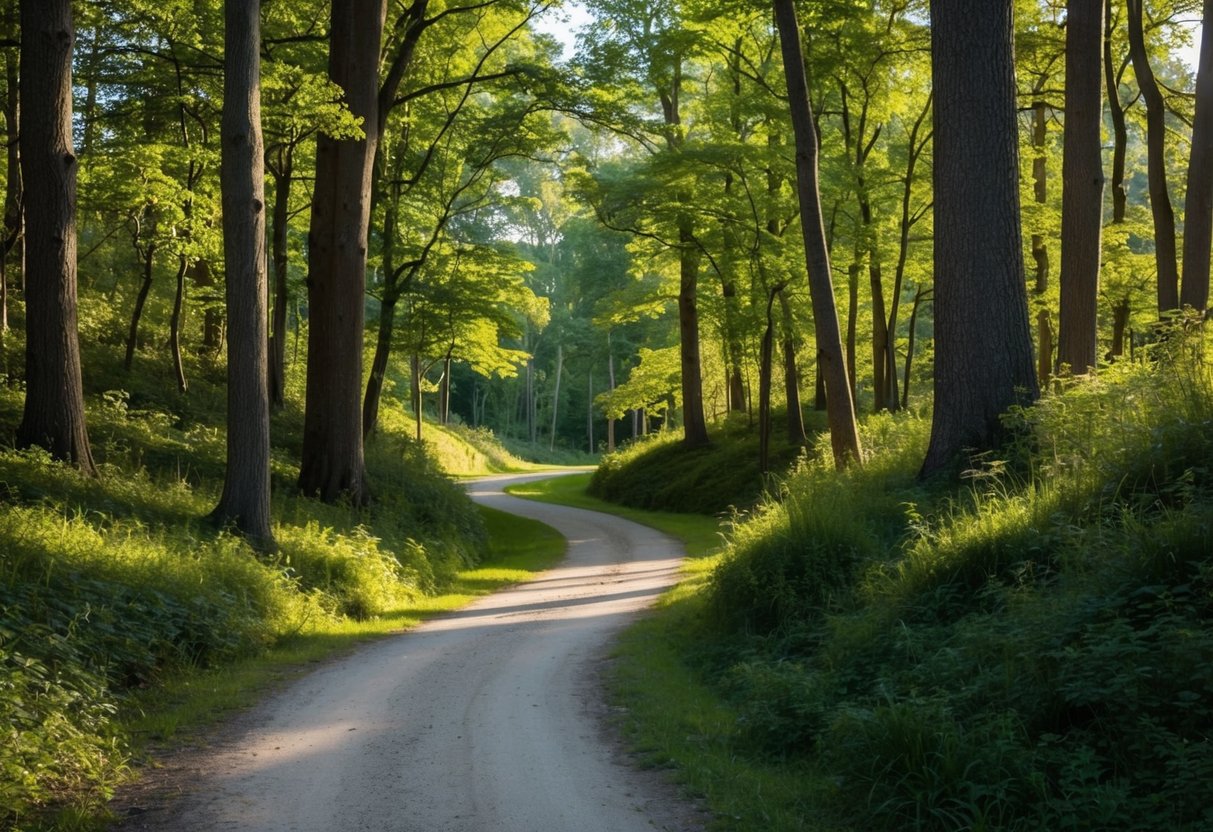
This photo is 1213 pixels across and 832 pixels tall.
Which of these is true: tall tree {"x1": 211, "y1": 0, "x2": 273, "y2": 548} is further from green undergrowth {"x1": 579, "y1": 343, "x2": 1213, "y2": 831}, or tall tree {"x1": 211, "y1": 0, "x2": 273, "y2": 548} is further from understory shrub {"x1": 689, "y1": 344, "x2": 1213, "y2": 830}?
understory shrub {"x1": 689, "y1": 344, "x2": 1213, "y2": 830}

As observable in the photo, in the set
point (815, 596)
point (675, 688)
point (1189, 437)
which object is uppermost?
point (1189, 437)

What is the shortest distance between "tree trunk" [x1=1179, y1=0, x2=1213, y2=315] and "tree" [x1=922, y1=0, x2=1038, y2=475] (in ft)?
22.5

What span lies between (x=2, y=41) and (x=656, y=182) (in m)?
15.3

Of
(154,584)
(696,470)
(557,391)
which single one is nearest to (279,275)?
(696,470)

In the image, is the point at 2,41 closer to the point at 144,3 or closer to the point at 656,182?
the point at 144,3

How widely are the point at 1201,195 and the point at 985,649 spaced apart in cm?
1359

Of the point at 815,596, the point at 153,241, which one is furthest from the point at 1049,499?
the point at 153,241

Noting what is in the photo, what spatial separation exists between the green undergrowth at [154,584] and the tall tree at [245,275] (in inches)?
24.7

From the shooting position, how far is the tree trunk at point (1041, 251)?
93.0 feet

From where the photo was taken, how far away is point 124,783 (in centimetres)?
611

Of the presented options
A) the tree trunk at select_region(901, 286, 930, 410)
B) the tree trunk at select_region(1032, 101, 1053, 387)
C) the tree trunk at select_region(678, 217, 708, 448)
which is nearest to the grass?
the tree trunk at select_region(678, 217, 708, 448)

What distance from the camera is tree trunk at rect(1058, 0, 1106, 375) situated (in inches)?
555

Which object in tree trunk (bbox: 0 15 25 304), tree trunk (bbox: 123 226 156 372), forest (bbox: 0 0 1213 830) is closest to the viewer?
forest (bbox: 0 0 1213 830)

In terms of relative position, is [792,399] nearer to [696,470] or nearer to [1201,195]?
[696,470]
